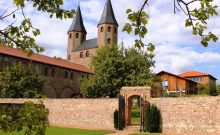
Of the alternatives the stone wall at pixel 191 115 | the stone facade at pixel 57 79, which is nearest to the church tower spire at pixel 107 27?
the stone facade at pixel 57 79

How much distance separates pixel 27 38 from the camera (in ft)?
16.4

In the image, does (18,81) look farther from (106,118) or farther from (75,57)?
(75,57)

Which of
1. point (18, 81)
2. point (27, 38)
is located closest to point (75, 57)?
point (18, 81)

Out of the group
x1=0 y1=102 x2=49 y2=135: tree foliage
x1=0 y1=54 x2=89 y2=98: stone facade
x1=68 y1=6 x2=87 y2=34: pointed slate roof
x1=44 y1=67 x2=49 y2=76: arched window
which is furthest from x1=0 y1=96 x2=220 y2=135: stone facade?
x1=68 y1=6 x2=87 y2=34: pointed slate roof

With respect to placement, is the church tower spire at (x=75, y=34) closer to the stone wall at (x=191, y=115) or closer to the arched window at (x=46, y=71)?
the arched window at (x=46, y=71)

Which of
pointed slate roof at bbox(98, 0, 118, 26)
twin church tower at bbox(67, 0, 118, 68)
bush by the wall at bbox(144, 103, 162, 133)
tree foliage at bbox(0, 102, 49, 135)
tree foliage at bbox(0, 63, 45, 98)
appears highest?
pointed slate roof at bbox(98, 0, 118, 26)

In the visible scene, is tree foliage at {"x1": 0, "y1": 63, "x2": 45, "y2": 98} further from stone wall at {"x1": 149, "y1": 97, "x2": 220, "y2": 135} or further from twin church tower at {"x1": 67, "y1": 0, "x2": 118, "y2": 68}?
twin church tower at {"x1": 67, "y1": 0, "x2": 118, "y2": 68}

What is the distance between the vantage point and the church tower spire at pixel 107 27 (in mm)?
70438

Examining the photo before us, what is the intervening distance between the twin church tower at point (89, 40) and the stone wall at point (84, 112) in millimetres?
39974

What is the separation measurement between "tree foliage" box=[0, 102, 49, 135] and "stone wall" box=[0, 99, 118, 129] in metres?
21.0

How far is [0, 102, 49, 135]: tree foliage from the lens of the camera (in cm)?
411

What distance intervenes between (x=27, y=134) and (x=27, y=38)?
1.55 meters

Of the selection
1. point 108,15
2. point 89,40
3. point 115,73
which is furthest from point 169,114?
point 89,40

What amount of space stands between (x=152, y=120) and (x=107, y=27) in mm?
49485
